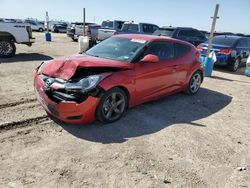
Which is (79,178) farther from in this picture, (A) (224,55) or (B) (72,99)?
(A) (224,55)

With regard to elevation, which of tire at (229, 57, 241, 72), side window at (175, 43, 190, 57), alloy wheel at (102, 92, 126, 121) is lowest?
tire at (229, 57, 241, 72)

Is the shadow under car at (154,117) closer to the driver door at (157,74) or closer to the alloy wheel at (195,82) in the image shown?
the alloy wheel at (195,82)

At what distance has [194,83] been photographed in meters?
7.17

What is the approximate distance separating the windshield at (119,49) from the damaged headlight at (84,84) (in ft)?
3.20

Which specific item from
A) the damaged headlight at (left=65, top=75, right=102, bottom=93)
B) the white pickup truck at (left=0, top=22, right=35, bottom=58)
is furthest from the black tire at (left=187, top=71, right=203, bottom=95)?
the white pickup truck at (left=0, top=22, right=35, bottom=58)

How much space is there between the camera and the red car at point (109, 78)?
14.0 feet

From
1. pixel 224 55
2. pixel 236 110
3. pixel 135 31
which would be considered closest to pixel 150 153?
pixel 236 110

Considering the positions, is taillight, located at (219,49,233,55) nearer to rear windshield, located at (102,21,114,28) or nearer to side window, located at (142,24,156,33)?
side window, located at (142,24,156,33)

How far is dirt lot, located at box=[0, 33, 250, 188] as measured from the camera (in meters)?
3.26

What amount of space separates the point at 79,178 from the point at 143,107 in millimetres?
2839

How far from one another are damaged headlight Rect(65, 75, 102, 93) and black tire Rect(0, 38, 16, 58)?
843 cm

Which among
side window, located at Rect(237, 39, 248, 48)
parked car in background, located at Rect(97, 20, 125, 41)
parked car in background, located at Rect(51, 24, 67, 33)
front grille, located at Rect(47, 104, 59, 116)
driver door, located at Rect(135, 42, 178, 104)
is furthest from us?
parked car in background, located at Rect(51, 24, 67, 33)

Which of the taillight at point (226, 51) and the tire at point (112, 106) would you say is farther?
the taillight at point (226, 51)

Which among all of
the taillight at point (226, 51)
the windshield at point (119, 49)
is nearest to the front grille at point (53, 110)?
the windshield at point (119, 49)
